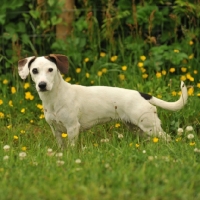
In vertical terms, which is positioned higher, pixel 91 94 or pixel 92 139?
pixel 91 94

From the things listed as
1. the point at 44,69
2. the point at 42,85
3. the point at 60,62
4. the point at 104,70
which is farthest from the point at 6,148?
the point at 104,70

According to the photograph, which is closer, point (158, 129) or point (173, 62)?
point (158, 129)

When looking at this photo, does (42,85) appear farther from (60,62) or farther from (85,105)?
(85,105)

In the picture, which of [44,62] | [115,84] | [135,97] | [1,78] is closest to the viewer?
[44,62]

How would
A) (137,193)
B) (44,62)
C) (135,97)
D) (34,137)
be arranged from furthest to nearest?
(34,137)
(135,97)
(44,62)
(137,193)

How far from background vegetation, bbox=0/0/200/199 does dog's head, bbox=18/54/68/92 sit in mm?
578

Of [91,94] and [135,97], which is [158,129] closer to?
[135,97]

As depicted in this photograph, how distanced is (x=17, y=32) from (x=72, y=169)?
3667mm

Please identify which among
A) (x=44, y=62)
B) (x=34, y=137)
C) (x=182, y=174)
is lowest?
(x=34, y=137)

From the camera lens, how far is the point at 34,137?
589 centimetres

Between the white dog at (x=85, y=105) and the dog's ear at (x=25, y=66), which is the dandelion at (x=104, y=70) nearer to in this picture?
the white dog at (x=85, y=105)

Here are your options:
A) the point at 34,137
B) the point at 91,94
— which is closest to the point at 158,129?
the point at 91,94

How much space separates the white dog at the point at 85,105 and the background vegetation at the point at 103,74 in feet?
0.57

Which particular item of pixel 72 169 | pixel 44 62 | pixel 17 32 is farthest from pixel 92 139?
pixel 17 32
